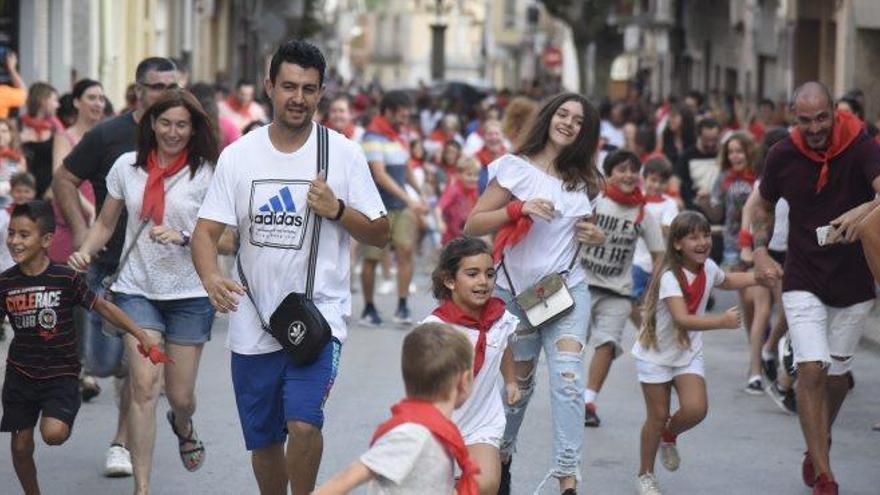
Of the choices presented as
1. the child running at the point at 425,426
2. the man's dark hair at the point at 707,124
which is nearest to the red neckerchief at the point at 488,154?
the man's dark hair at the point at 707,124

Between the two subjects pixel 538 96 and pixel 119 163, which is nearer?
pixel 119 163

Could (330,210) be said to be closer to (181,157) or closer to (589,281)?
(181,157)

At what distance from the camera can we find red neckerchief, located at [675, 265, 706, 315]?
9656mm

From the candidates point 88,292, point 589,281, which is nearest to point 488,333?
point 88,292

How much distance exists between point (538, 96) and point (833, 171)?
31.5 metres

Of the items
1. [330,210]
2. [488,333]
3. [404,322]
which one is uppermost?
[330,210]

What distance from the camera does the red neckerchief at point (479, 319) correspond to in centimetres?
754

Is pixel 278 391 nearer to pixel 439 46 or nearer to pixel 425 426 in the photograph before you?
pixel 425 426

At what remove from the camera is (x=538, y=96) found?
133ft

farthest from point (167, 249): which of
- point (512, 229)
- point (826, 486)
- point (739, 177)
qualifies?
point (739, 177)

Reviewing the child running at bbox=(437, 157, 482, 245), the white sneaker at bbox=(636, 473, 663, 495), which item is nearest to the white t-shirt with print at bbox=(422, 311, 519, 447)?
the white sneaker at bbox=(636, 473, 663, 495)

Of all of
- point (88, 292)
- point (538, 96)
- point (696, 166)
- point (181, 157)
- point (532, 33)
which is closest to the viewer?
point (88, 292)

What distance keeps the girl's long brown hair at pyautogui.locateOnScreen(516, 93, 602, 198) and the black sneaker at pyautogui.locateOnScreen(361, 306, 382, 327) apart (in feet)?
26.1

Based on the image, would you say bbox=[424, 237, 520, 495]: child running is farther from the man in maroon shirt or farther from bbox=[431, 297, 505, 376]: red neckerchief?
the man in maroon shirt
